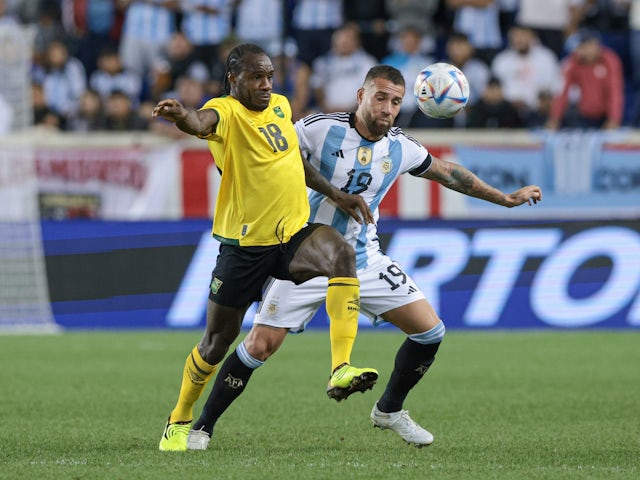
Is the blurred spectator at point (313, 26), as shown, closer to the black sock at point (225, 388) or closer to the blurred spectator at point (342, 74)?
the blurred spectator at point (342, 74)

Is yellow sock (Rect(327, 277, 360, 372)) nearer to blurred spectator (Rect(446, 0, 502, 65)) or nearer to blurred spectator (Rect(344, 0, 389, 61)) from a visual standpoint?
blurred spectator (Rect(344, 0, 389, 61))

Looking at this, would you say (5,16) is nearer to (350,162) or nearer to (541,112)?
(541,112)

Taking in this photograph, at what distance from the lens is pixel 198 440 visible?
7203 millimetres

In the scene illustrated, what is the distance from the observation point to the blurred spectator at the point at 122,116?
1761cm

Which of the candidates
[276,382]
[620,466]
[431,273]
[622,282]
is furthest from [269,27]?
[620,466]

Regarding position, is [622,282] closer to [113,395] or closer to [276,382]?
[276,382]

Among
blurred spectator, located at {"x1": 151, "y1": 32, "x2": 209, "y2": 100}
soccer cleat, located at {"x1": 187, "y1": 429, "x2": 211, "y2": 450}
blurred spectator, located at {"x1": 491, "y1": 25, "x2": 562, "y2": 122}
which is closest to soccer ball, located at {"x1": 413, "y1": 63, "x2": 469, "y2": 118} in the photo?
soccer cleat, located at {"x1": 187, "y1": 429, "x2": 211, "y2": 450}

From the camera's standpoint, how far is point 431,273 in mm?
14812

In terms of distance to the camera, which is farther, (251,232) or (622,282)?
(622,282)

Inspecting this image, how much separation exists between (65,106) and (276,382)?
9.20 m

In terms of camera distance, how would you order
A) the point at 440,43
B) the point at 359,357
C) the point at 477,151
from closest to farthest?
the point at 359,357 → the point at 477,151 → the point at 440,43

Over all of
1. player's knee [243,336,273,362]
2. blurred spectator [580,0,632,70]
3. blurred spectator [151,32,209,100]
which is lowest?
blurred spectator [151,32,209,100]

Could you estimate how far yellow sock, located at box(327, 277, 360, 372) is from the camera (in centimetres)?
671

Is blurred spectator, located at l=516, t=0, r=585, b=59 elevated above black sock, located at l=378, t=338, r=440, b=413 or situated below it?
above
